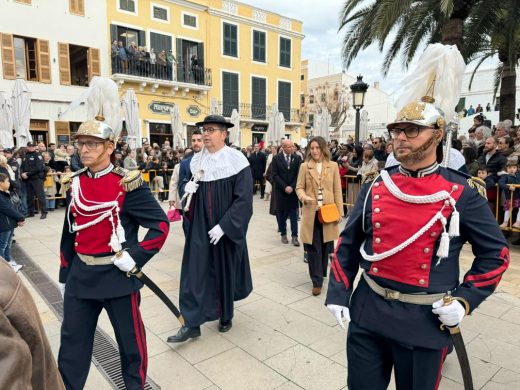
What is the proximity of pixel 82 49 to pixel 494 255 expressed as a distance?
74.6 feet

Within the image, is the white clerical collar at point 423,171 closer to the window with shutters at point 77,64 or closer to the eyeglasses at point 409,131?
the eyeglasses at point 409,131

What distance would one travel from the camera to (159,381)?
321 cm

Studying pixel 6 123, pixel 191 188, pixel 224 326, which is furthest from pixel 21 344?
pixel 6 123

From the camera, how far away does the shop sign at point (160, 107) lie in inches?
894

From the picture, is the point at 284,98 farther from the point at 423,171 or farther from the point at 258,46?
the point at 423,171

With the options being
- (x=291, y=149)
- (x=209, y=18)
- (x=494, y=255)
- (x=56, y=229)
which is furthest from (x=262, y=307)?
(x=209, y=18)

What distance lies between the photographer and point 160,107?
23031mm

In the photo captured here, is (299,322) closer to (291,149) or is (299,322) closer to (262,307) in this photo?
(262,307)

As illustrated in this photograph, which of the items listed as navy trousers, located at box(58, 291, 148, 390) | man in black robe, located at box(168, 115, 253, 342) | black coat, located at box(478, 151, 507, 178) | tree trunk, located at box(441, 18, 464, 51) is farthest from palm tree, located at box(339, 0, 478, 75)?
navy trousers, located at box(58, 291, 148, 390)

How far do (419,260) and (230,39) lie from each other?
26.5m

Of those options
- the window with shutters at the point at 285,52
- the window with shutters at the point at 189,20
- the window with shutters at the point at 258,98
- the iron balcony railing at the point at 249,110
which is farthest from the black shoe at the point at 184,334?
the window with shutters at the point at 285,52

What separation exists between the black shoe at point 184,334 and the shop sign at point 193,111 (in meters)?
21.9

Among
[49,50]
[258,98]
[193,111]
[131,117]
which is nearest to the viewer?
[131,117]

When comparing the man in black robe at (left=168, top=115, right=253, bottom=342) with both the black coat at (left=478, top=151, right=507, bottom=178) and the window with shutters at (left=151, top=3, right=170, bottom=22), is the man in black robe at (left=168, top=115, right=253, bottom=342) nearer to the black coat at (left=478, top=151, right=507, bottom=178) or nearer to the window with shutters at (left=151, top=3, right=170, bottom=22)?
the black coat at (left=478, top=151, right=507, bottom=178)
